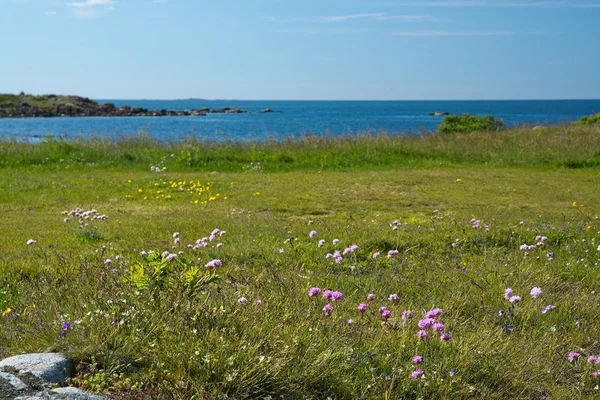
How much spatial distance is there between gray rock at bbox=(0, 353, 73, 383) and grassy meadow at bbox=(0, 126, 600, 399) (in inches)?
3.7

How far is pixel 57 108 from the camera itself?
111750mm

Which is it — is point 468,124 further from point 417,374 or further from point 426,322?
point 417,374

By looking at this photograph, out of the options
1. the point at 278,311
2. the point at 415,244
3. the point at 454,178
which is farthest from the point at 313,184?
the point at 278,311

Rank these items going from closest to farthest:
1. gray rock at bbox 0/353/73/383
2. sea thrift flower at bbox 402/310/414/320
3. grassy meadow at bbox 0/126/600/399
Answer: gray rock at bbox 0/353/73/383 < grassy meadow at bbox 0/126/600/399 < sea thrift flower at bbox 402/310/414/320

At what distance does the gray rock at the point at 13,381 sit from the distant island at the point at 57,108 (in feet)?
349

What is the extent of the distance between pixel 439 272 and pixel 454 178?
940 centimetres

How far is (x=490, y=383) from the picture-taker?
3.69 m

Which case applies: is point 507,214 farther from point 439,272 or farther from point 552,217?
point 439,272

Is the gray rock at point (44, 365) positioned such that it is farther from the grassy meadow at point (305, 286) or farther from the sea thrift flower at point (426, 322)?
the sea thrift flower at point (426, 322)

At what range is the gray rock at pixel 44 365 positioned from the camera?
306cm

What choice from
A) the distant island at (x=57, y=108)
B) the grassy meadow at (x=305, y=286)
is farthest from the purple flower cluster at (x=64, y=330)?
the distant island at (x=57, y=108)

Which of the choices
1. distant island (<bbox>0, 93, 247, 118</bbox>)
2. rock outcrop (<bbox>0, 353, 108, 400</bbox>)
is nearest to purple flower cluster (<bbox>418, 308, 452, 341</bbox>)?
rock outcrop (<bbox>0, 353, 108, 400</bbox>)

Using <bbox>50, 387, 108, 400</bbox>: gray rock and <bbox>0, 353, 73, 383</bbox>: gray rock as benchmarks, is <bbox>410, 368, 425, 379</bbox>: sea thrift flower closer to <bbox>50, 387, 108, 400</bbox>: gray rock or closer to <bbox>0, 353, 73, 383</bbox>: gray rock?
<bbox>50, 387, 108, 400</bbox>: gray rock

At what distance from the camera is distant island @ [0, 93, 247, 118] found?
104919mm
